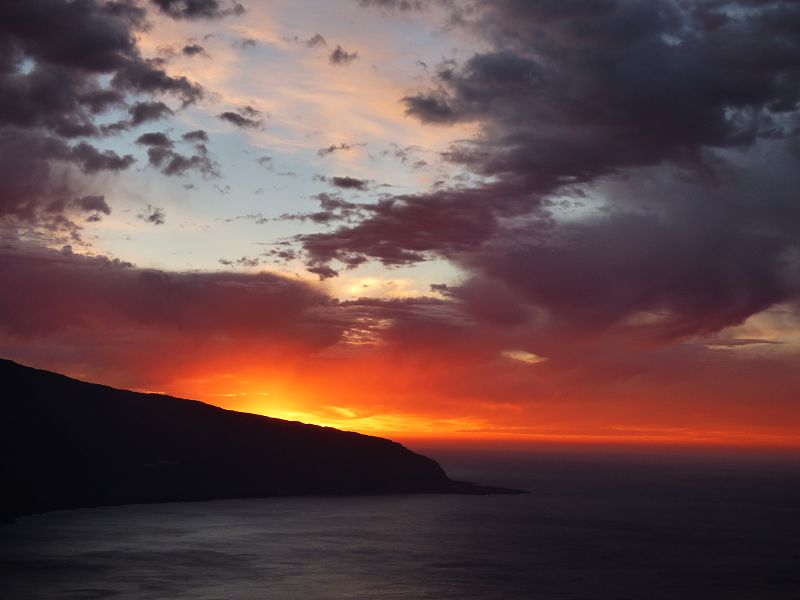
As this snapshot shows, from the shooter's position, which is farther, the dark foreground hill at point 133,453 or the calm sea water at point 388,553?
the dark foreground hill at point 133,453

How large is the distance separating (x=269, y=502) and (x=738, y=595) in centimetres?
10079

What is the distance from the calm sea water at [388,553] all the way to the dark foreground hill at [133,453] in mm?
8624

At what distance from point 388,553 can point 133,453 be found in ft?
256

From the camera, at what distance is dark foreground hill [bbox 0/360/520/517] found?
149625mm

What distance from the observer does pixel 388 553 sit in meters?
110

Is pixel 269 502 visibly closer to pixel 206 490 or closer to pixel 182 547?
pixel 206 490

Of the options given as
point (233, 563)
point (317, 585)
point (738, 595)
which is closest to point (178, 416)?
point (233, 563)

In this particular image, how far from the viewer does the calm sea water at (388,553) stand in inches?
3374

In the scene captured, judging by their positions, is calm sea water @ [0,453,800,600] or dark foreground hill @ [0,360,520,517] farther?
dark foreground hill @ [0,360,520,517]

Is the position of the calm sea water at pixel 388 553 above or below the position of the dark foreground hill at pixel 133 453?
below

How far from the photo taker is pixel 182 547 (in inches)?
4245

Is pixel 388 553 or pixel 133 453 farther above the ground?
pixel 133 453

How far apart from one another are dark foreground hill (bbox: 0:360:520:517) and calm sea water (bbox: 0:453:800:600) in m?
8.62

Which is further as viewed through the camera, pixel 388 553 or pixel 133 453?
pixel 133 453
